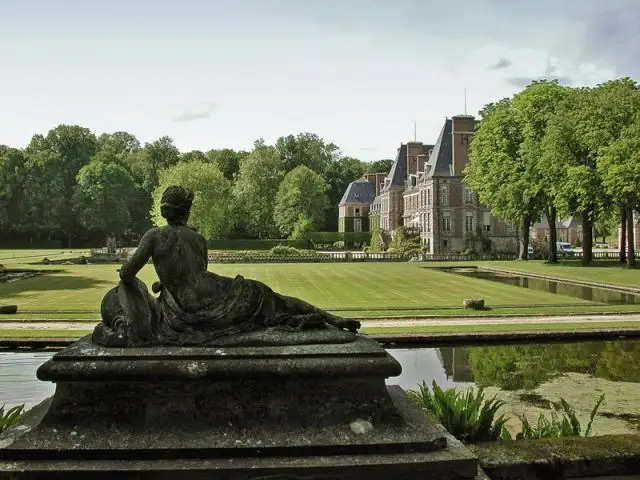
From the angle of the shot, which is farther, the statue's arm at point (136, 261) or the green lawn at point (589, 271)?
the green lawn at point (589, 271)

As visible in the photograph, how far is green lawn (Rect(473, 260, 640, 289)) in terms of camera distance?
3638 cm

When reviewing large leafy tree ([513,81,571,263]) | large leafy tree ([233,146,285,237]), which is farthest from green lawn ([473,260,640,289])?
large leafy tree ([233,146,285,237])

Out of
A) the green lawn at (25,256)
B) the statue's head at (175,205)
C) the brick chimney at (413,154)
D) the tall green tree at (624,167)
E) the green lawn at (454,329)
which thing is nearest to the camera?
the statue's head at (175,205)

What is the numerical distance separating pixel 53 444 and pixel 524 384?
9.45 meters

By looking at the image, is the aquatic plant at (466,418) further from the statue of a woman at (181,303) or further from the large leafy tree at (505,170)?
the large leafy tree at (505,170)

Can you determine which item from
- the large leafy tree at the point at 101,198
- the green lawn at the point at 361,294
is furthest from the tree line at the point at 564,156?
the large leafy tree at the point at 101,198

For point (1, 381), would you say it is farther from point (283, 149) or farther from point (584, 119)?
point (283, 149)

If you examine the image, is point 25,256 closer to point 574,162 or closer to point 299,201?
point 299,201

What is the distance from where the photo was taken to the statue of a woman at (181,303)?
694cm

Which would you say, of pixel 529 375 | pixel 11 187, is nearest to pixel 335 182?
pixel 11 187

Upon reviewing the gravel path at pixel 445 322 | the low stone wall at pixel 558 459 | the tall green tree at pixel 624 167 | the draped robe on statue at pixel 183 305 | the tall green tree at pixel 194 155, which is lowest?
the gravel path at pixel 445 322

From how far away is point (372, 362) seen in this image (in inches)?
263

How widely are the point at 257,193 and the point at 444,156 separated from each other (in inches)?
1236

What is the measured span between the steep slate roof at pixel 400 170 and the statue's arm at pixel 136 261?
279 feet
